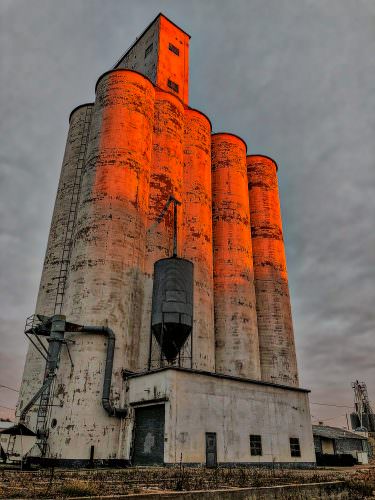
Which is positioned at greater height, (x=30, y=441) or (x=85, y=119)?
(x=85, y=119)

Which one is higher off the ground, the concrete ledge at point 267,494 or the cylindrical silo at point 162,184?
the cylindrical silo at point 162,184

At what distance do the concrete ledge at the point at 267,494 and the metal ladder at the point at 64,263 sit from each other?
1449 cm

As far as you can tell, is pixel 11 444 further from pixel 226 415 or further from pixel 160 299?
pixel 226 415

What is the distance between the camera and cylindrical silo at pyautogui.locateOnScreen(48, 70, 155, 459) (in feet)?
65.7

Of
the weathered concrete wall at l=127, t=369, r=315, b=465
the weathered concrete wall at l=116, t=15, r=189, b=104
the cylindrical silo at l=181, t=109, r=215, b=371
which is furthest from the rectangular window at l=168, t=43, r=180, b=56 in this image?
the weathered concrete wall at l=127, t=369, r=315, b=465

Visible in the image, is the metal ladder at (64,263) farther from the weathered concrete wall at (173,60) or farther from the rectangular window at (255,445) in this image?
the rectangular window at (255,445)

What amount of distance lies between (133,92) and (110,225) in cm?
1139

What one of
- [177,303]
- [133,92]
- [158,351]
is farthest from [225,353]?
[133,92]

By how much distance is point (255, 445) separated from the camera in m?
20.7

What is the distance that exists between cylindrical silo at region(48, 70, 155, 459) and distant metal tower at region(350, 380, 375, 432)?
63.2 metres

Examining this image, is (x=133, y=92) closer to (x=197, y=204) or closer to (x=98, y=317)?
(x=197, y=204)

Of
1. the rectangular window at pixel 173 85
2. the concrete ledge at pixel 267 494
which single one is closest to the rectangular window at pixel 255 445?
the concrete ledge at pixel 267 494

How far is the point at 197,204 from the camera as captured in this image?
105ft

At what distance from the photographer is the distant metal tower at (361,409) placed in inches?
2781
